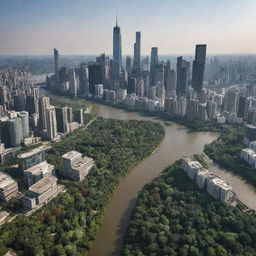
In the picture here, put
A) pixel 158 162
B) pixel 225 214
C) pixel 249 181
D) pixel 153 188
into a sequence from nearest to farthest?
pixel 225 214, pixel 153 188, pixel 249 181, pixel 158 162

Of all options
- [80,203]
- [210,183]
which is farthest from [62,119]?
[210,183]

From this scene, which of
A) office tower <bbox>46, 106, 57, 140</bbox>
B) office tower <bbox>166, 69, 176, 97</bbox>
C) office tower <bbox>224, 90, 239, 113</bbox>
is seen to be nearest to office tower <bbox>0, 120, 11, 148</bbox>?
office tower <bbox>46, 106, 57, 140</bbox>

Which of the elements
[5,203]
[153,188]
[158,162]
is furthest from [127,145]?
[5,203]

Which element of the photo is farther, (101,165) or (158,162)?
(158,162)

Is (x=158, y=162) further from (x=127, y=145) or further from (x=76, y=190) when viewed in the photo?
(x=76, y=190)

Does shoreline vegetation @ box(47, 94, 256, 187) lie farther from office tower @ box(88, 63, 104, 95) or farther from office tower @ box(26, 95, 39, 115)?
office tower @ box(88, 63, 104, 95)
